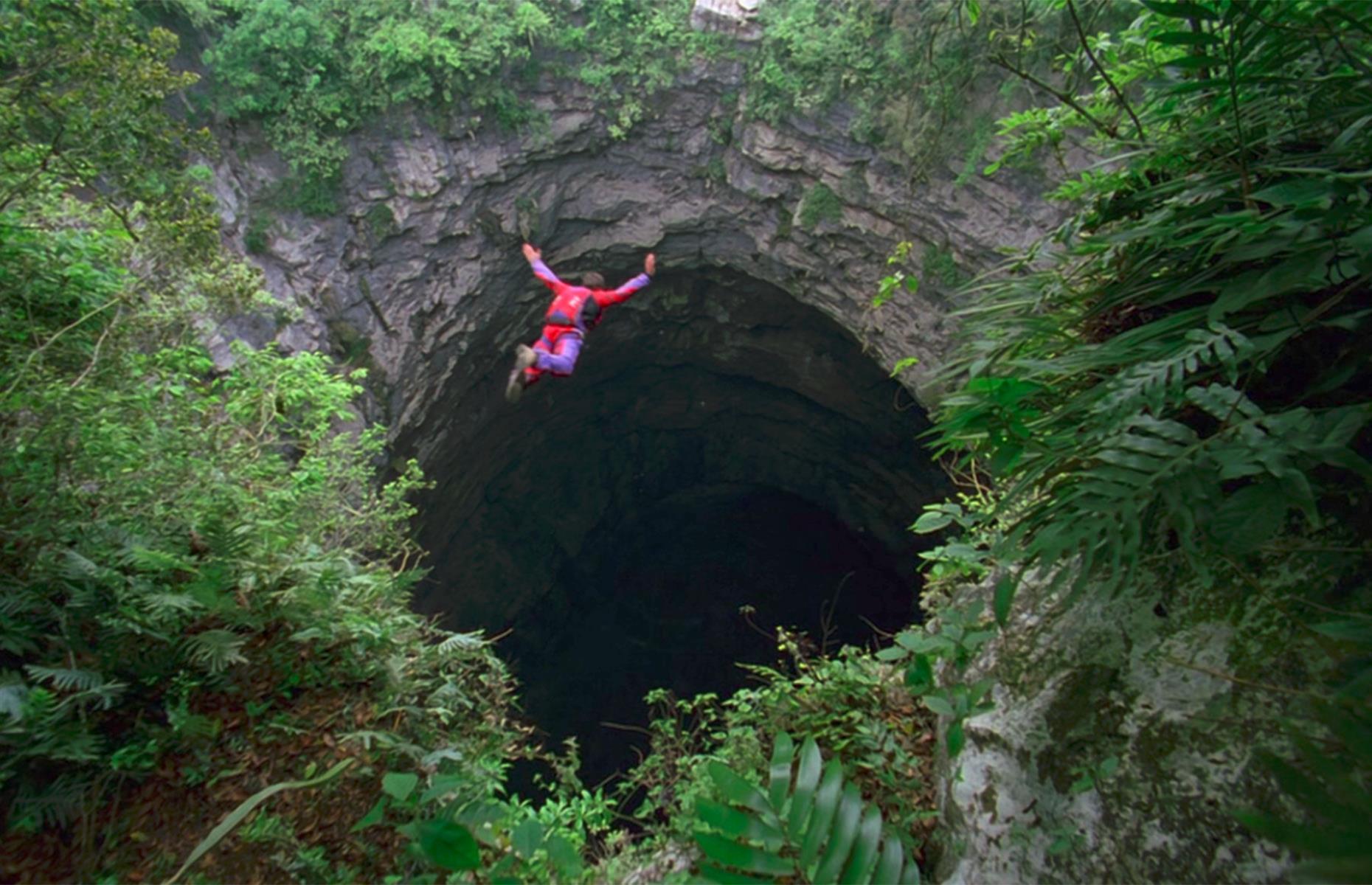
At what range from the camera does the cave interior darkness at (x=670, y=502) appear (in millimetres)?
10141

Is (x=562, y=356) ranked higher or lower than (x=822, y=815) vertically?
higher

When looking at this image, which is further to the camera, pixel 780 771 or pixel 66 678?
pixel 66 678

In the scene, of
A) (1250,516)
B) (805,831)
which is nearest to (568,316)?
(805,831)

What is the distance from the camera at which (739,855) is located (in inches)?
48.8

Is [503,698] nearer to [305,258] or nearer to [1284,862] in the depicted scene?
[1284,862]

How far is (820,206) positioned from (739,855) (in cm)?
774

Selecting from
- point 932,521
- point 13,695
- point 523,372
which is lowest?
point 13,695

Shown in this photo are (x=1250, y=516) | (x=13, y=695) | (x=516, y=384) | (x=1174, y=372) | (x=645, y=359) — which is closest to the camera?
(x=1250, y=516)

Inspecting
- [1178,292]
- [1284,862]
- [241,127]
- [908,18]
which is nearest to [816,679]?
[1284,862]

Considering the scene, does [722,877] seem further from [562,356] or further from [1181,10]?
[562,356]

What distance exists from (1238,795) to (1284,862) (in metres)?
0.15

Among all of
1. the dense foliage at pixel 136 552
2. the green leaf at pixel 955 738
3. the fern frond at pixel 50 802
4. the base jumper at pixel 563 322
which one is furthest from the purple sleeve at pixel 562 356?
the green leaf at pixel 955 738

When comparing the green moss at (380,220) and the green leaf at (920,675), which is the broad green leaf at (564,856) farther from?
the green moss at (380,220)

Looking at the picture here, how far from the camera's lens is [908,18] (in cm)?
682
